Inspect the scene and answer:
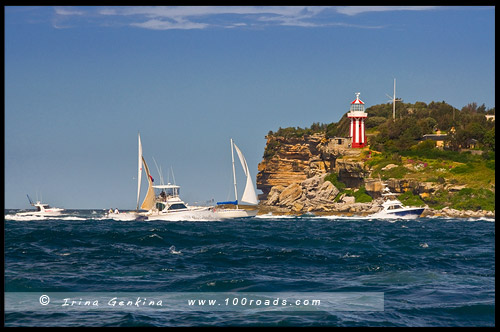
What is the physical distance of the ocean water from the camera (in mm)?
17328

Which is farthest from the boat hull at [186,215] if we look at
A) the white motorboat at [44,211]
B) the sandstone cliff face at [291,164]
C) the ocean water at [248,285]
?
the ocean water at [248,285]

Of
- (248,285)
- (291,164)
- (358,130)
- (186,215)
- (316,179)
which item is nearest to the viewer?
(248,285)

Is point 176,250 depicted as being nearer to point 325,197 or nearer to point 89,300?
point 89,300

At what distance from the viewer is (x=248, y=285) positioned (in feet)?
71.7

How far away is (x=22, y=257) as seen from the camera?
98.2 feet

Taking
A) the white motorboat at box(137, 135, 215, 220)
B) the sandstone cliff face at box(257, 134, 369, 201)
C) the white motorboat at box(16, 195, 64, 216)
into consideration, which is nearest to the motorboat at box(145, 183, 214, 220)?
the white motorboat at box(137, 135, 215, 220)

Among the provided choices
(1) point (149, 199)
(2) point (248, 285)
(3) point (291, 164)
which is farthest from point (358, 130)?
(2) point (248, 285)

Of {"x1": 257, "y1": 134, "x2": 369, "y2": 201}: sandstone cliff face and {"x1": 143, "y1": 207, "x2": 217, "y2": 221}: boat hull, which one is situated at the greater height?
{"x1": 257, "y1": 134, "x2": 369, "y2": 201}: sandstone cliff face

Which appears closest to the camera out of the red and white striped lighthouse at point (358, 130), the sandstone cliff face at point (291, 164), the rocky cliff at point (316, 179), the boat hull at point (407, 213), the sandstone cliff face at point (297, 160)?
the boat hull at point (407, 213)

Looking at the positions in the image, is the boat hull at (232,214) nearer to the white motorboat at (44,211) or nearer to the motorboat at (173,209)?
the motorboat at (173,209)

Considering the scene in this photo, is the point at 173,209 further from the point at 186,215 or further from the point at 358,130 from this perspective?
the point at 358,130

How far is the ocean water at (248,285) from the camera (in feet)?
56.9

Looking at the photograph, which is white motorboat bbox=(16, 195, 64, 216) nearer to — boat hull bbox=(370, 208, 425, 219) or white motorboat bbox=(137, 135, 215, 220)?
white motorboat bbox=(137, 135, 215, 220)

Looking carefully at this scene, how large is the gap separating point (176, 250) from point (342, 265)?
9.80 meters
